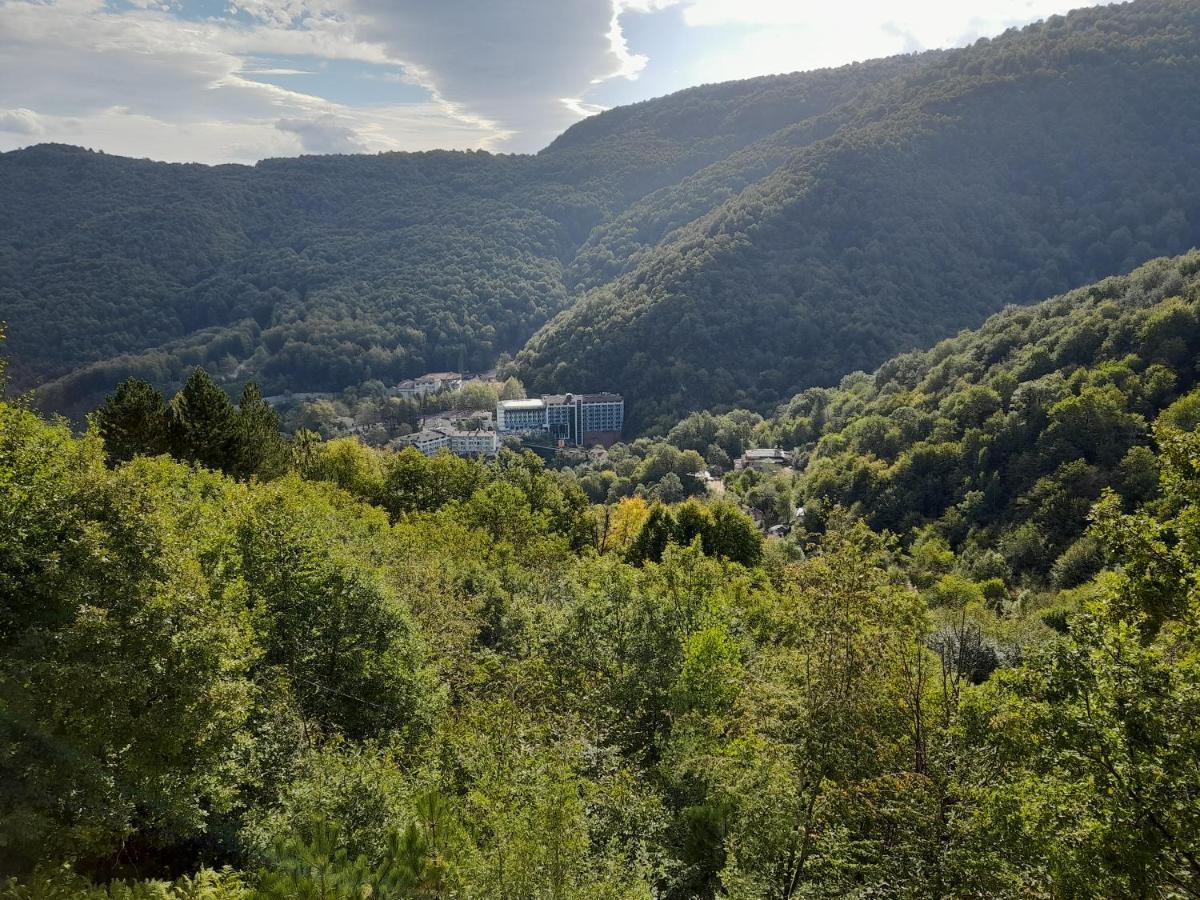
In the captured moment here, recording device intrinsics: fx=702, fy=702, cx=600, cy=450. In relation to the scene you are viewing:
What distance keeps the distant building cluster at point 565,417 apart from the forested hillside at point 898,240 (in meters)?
5.75

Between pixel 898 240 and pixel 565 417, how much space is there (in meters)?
92.3

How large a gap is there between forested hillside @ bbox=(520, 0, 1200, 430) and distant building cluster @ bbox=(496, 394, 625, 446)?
18.9 feet

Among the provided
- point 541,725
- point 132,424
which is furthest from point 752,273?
point 541,725

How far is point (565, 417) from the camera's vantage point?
137000 millimetres

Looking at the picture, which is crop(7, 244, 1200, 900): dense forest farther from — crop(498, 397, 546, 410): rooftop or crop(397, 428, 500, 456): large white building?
crop(498, 397, 546, 410): rooftop

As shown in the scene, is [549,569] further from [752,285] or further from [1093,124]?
[1093,124]

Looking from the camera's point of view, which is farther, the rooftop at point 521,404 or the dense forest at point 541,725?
the rooftop at point 521,404

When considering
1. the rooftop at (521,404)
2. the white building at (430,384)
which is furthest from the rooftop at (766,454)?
the white building at (430,384)

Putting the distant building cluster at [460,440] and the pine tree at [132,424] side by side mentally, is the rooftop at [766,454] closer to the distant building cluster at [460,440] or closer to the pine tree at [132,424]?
the distant building cluster at [460,440]

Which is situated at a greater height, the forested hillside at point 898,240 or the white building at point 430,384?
the forested hillside at point 898,240

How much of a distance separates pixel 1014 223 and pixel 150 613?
20686 cm

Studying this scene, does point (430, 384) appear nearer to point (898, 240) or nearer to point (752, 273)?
point (752, 273)

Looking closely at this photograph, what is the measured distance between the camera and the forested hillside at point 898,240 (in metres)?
145

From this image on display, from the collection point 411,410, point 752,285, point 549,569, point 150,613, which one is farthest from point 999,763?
point 752,285
